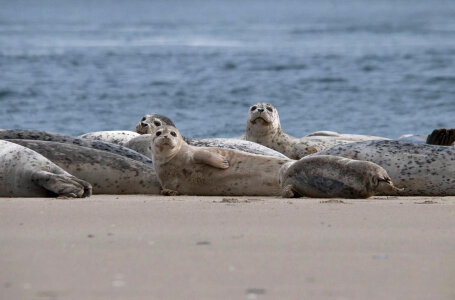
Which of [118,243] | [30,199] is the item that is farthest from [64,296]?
[30,199]

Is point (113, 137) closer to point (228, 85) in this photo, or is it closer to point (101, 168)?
point (101, 168)

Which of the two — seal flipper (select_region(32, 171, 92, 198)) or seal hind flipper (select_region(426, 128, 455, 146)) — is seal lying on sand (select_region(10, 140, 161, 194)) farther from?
seal hind flipper (select_region(426, 128, 455, 146))

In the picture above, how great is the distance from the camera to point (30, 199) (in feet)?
19.7

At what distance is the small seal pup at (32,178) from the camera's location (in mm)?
6227

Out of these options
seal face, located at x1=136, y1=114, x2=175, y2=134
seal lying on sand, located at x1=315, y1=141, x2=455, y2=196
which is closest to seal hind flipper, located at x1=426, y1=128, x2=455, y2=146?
seal lying on sand, located at x1=315, y1=141, x2=455, y2=196

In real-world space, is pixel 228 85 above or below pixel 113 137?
below

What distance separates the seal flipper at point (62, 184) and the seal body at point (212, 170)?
0.93 metres

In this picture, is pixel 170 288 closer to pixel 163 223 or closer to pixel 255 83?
pixel 163 223

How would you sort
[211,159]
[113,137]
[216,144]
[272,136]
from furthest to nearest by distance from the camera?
[272,136] < [113,137] < [216,144] < [211,159]

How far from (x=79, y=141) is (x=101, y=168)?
94 cm

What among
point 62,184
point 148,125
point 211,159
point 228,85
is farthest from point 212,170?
point 228,85

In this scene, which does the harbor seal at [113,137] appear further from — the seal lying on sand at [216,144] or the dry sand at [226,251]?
the dry sand at [226,251]

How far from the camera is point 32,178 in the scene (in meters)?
6.34

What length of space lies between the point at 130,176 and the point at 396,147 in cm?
189
